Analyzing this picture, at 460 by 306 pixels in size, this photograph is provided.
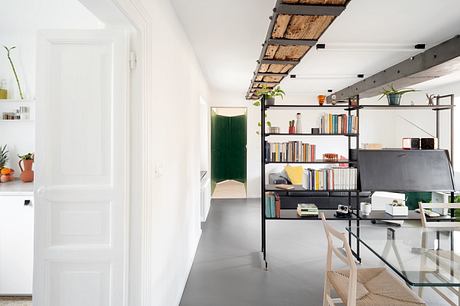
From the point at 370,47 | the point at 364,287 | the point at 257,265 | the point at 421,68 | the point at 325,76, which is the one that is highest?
the point at 325,76

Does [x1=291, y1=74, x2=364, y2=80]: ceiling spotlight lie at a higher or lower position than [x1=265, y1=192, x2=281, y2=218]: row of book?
higher

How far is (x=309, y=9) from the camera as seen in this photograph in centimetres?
195

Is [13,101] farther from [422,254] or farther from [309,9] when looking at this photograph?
[422,254]

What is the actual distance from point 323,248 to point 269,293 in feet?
4.98

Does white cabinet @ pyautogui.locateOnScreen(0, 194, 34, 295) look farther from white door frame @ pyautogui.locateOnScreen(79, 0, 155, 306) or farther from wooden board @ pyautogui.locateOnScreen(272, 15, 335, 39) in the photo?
wooden board @ pyautogui.locateOnScreen(272, 15, 335, 39)

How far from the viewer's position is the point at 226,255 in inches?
146

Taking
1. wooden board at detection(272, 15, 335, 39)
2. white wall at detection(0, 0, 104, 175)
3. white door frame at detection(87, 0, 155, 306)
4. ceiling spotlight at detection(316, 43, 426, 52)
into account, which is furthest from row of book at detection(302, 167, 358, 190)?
white wall at detection(0, 0, 104, 175)

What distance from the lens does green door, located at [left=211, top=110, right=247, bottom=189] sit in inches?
301

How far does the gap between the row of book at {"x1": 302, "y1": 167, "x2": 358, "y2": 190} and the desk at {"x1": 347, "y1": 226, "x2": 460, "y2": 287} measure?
3.01 ft

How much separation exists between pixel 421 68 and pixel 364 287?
3.10 m

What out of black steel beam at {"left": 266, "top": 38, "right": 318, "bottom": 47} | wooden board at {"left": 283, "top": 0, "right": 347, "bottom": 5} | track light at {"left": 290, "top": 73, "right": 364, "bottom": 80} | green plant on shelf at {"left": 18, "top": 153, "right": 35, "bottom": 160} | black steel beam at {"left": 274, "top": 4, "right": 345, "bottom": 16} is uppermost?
track light at {"left": 290, "top": 73, "right": 364, "bottom": 80}

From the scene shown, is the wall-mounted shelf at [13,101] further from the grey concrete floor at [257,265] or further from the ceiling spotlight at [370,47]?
the ceiling spotlight at [370,47]

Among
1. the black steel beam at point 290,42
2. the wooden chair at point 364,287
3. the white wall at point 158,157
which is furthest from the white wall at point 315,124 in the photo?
the wooden chair at point 364,287

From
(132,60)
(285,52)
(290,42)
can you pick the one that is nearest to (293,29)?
(290,42)
